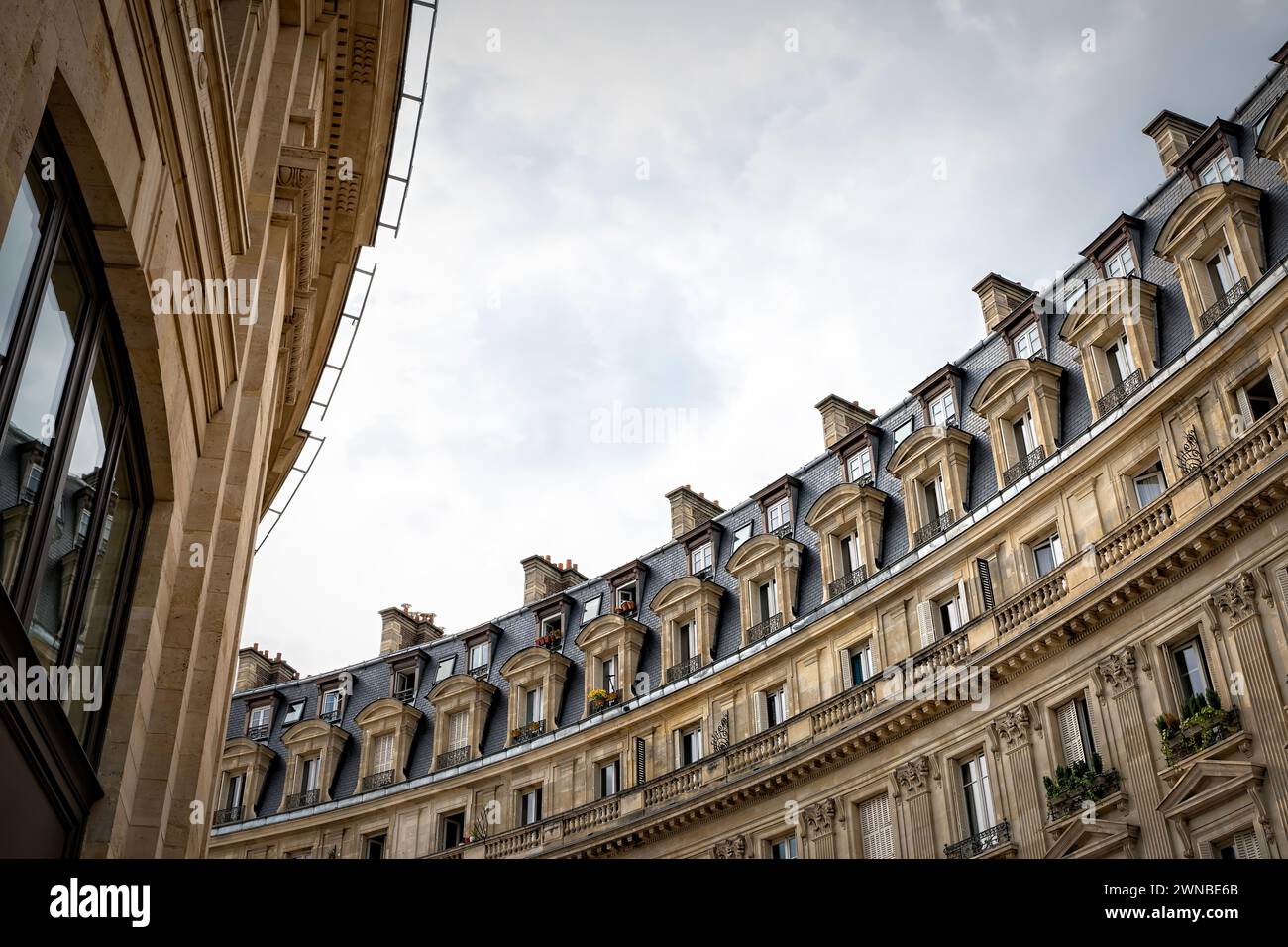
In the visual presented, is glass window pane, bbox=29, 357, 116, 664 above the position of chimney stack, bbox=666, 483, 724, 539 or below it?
below

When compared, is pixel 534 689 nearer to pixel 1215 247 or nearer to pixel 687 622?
pixel 687 622

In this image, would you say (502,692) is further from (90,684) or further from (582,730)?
(90,684)

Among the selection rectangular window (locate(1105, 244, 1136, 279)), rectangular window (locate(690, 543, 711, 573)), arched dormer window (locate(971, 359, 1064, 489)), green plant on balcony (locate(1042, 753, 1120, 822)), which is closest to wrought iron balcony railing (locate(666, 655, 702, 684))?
rectangular window (locate(690, 543, 711, 573))

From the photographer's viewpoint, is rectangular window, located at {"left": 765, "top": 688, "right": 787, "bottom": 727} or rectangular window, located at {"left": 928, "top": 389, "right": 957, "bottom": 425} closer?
rectangular window, located at {"left": 928, "top": 389, "right": 957, "bottom": 425}

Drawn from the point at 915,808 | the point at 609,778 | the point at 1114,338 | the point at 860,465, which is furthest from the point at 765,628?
the point at 1114,338

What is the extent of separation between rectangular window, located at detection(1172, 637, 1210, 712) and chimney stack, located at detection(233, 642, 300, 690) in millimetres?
38428

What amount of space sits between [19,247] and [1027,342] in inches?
1178

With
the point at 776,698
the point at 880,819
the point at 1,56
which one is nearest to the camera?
the point at 1,56

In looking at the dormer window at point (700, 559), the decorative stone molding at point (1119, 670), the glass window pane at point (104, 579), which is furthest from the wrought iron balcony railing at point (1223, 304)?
the glass window pane at point (104, 579)

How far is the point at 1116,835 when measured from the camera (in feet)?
86.4

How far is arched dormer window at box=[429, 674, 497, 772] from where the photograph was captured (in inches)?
1763

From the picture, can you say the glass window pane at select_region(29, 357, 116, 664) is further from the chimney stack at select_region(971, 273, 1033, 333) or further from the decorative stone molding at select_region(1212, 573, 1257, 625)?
the chimney stack at select_region(971, 273, 1033, 333)

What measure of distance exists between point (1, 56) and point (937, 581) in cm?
2892
